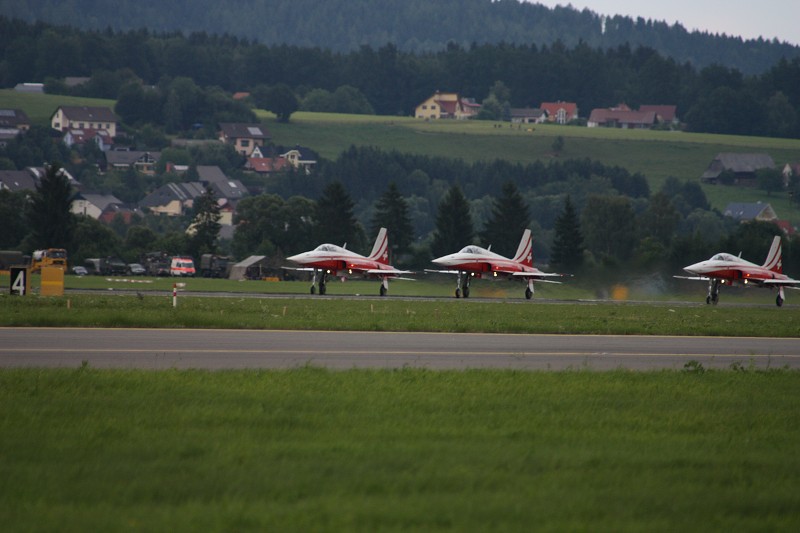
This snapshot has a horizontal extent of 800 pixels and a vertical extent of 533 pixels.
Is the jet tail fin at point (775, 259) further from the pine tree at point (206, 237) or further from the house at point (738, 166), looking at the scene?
the house at point (738, 166)

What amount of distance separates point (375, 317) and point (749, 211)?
131237mm

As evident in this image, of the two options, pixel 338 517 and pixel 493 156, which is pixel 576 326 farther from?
pixel 493 156

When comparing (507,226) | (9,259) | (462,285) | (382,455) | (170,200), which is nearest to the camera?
(382,455)

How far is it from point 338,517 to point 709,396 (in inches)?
343

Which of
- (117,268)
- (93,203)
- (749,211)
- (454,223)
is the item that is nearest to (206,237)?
(117,268)

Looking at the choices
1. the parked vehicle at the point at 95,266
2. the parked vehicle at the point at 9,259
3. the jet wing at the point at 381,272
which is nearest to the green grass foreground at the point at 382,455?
the jet wing at the point at 381,272

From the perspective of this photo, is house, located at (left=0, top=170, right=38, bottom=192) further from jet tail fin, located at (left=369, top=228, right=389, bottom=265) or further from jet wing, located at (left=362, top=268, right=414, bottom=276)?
jet wing, located at (left=362, top=268, right=414, bottom=276)

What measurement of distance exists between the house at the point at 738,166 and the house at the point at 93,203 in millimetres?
90155

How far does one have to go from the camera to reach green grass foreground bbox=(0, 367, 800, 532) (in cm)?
1049

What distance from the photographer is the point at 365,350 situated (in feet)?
77.7

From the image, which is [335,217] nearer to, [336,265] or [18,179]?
[336,265]

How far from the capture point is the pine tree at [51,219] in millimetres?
89562

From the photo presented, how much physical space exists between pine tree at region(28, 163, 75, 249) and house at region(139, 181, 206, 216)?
87.1 meters

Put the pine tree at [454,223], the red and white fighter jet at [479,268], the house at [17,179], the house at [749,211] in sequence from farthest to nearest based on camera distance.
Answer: the house at [17,179]
the house at [749,211]
the pine tree at [454,223]
the red and white fighter jet at [479,268]
